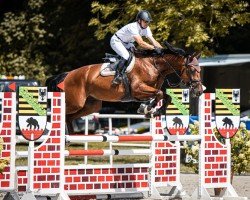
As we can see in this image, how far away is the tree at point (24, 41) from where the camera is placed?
94.5ft

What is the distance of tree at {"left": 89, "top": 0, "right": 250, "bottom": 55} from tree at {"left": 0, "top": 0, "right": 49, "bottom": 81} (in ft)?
29.1

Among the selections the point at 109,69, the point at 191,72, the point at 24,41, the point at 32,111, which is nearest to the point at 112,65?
the point at 109,69

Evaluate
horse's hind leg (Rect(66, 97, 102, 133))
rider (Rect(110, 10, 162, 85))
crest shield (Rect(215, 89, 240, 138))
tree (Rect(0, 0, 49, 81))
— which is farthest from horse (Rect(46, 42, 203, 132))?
tree (Rect(0, 0, 49, 81))

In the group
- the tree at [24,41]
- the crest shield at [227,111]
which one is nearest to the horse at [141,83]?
the crest shield at [227,111]

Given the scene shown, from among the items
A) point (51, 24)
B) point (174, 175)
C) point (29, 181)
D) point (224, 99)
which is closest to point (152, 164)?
point (174, 175)

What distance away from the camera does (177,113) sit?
34.5 feet

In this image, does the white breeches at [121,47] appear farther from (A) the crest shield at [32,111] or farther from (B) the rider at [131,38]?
(A) the crest shield at [32,111]

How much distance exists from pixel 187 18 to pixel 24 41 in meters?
11.3

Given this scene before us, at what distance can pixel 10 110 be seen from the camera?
9.28 metres

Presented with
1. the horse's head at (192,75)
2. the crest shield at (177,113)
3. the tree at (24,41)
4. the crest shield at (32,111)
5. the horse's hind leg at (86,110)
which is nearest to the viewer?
the crest shield at (32,111)

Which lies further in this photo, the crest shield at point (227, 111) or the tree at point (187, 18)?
the tree at point (187, 18)

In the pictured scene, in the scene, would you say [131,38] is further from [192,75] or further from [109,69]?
[192,75]

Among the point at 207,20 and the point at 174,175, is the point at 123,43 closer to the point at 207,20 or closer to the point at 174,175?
the point at 174,175

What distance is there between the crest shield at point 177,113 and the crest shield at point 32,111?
207 centimetres
